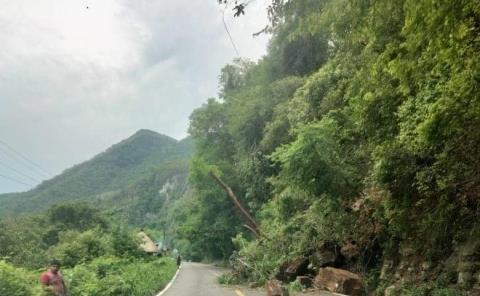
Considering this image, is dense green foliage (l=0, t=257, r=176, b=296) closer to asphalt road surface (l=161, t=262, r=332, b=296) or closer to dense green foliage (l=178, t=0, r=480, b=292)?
asphalt road surface (l=161, t=262, r=332, b=296)

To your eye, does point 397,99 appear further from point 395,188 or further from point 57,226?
point 57,226

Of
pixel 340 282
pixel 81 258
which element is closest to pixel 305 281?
pixel 340 282

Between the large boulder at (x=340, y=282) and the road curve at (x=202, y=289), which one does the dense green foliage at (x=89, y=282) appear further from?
the large boulder at (x=340, y=282)

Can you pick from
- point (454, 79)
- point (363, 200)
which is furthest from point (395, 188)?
point (454, 79)

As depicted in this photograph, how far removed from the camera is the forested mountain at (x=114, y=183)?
133 m

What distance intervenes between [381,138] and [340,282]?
4925 mm

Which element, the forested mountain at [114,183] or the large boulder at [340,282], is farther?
the forested mountain at [114,183]

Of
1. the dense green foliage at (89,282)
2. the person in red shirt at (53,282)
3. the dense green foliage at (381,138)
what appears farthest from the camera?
the person in red shirt at (53,282)

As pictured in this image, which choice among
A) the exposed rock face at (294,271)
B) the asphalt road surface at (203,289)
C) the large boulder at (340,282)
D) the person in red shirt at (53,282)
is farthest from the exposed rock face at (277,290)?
the person in red shirt at (53,282)

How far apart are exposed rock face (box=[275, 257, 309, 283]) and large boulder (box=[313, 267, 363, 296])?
10.3 ft

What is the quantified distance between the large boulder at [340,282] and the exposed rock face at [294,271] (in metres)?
3.14

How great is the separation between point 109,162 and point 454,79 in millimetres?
186954

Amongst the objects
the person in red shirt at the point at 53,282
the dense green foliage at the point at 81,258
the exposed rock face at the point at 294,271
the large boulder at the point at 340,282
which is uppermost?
the dense green foliage at the point at 81,258

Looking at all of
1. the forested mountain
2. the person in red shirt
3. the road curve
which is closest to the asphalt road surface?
the road curve
